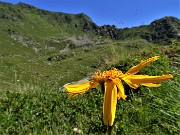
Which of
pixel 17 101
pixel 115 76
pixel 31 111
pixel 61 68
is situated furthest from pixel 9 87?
pixel 61 68

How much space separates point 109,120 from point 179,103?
207cm

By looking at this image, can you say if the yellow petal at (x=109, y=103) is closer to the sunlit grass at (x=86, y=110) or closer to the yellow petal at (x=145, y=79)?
the yellow petal at (x=145, y=79)

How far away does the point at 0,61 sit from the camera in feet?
576

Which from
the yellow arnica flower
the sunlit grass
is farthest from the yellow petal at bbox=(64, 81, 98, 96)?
the sunlit grass

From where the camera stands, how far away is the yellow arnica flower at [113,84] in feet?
3.92

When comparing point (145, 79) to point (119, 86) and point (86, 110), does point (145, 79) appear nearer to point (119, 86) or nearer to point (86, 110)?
point (119, 86)

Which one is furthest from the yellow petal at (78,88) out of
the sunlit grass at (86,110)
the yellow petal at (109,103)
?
the sunlit grass at (86,110)

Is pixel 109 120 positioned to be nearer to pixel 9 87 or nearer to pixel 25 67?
pixel 9 87

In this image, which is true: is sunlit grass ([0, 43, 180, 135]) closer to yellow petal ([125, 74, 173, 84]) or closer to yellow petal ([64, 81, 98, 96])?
yellow petal ([64, 81, 98, 96])

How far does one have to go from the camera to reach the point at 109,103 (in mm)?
1227

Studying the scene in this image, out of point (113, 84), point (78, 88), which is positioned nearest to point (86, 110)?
point (78, 88)

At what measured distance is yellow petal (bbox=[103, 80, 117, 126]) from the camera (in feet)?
3.86

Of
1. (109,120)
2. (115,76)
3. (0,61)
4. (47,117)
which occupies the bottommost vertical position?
(47,117)

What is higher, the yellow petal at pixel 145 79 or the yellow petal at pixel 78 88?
the yellow petal at pixel 145 79
